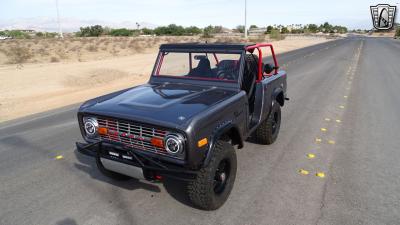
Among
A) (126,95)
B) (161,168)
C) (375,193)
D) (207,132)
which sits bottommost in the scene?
(375,193)

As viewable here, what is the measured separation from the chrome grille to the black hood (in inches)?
4.1

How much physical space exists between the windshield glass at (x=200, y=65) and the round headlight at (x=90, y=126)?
156 centimetres

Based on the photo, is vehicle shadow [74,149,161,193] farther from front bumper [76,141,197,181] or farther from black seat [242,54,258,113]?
black seat [242,54,258,113]

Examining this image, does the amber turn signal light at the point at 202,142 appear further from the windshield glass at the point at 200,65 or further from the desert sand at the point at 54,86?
the desert sand at the point at 54,86

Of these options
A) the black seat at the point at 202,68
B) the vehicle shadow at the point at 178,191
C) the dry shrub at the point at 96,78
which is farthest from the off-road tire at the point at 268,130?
the dry shrub at the point at 96,78

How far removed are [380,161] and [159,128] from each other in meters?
3.75

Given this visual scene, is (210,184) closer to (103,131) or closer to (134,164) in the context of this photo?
(134,164)

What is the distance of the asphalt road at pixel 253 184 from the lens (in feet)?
11.5

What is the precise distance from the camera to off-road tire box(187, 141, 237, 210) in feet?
10.8

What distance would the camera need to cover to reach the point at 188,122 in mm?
3029

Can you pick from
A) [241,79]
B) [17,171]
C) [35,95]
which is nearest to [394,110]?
[241,79]

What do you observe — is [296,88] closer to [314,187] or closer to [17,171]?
[314,187]

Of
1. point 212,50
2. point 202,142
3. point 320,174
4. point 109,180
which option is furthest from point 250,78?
point 109,180

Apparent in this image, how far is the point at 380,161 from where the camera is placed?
4984 millimetres
